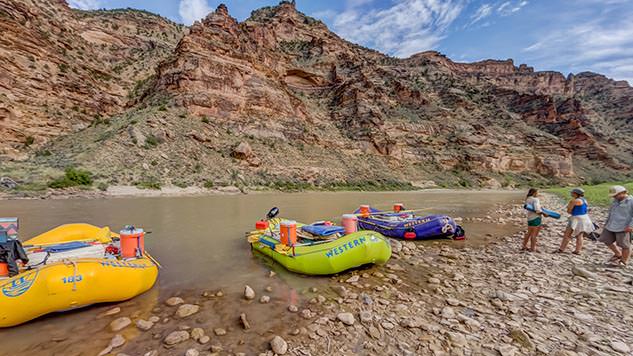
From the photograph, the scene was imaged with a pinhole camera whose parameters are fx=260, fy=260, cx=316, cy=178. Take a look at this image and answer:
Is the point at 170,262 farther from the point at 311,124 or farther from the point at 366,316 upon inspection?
the point at 311,124

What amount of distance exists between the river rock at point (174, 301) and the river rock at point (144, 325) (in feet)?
1.79

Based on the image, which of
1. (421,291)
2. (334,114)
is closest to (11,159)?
(421,291)

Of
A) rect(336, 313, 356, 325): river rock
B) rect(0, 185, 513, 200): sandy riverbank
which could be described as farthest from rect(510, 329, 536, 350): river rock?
rect(0, 185, 513, 200): sandy riverbank

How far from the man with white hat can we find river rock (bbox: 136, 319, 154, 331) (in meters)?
8.29

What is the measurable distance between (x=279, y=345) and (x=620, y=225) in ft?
22.2

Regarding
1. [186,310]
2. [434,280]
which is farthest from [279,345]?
[434,280]

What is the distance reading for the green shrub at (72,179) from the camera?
1762cm

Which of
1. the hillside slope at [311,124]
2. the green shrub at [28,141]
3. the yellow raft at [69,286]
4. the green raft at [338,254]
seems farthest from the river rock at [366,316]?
the green shrub at [28,141]

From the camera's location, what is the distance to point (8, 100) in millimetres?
23312

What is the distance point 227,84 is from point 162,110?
29.5ft

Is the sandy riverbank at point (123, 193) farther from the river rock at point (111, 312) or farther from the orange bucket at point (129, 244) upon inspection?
the river rock at point (111, 312)

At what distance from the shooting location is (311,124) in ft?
144

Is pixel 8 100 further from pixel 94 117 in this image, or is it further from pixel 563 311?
pixel 563 311

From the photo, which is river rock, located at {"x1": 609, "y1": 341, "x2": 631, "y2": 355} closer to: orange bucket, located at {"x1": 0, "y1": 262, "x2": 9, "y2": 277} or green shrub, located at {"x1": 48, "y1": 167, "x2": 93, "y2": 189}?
orange bucket, located at {"x1": 0, "y1": 262, "x2": 9, "y2": 277}
